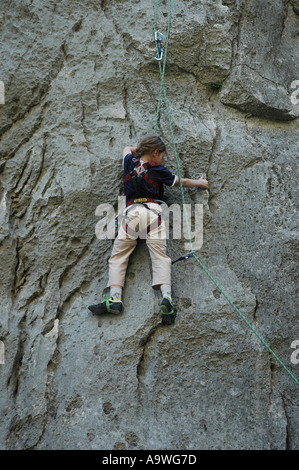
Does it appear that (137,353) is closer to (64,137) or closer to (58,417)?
(58,417)

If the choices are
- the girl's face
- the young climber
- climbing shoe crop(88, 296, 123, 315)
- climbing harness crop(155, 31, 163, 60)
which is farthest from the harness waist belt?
climbing harness crop(155, 31, 163, 60)

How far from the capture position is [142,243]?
4.89 metres

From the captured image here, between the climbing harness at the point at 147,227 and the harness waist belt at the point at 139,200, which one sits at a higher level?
the harness waist belt at the point at 139,200

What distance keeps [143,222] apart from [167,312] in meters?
0.87

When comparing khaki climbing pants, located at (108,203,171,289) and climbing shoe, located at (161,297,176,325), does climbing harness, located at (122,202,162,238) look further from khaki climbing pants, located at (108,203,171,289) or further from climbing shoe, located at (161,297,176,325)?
climbing shoe, located at (161,297,176,325)

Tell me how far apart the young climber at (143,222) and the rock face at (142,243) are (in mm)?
175

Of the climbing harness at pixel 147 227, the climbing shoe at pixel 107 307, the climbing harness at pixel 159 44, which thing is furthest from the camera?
the climbing harness at pixel 159 44

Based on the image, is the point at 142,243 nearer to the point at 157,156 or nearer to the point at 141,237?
the point at 141,237

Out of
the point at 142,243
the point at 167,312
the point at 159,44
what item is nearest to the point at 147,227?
the point at 142,243

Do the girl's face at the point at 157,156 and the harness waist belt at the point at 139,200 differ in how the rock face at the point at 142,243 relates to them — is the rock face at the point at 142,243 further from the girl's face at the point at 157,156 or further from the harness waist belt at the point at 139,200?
the girl's face at the point at 157,156

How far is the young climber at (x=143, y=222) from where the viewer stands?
458 centimetres

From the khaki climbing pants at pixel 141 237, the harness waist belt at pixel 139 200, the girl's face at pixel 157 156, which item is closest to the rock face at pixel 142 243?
the khaki climbing pants at pixel 141 237

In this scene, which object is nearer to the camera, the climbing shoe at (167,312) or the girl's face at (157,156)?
the climbing shoe at (167,312)

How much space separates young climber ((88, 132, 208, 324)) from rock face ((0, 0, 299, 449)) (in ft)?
0.57
